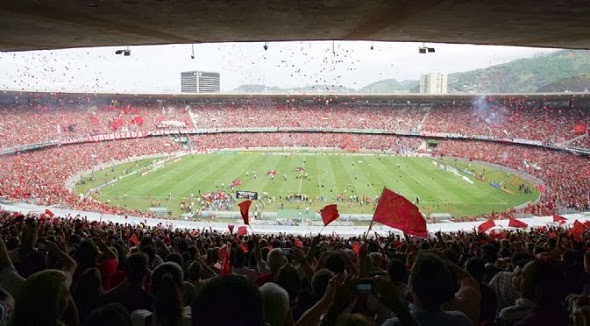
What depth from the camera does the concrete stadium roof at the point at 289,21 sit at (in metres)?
8.95

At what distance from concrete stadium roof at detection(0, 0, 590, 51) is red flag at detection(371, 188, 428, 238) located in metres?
3.63

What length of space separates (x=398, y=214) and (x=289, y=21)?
210 inches

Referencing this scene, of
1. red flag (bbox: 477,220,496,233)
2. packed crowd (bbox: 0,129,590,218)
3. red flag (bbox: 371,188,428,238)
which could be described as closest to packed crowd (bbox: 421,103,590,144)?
packed crowd (bbox: 0,129,590,218)

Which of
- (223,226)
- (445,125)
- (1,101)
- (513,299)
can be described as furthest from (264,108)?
(513,299)

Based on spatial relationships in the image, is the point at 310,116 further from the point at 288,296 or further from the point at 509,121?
the point at 288,296

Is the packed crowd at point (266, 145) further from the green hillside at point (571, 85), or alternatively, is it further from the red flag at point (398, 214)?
the green hillside at point (571, 85)

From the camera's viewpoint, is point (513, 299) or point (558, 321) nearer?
point (558, 321)

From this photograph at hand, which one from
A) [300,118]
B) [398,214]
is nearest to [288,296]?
[398,214]

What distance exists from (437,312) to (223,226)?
2531cm

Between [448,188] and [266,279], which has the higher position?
[266,279]

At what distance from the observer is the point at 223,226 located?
27.7 metres

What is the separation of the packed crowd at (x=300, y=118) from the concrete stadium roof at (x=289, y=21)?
4552 cm

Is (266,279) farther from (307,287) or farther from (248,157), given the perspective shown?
(248,157)

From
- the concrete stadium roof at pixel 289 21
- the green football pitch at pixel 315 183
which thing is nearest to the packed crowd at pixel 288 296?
the concrete stadium roof at pixel 289 21
